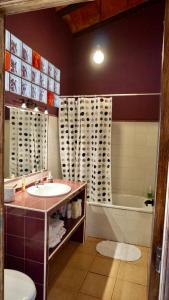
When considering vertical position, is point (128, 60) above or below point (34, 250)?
A: above

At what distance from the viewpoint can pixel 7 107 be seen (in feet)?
6.75

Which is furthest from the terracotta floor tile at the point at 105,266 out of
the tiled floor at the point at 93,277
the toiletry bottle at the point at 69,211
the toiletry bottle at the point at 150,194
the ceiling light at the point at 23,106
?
the ceiling light at the point at 23,106

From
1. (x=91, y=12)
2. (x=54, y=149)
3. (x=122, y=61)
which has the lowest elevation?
(x=54, y=149)

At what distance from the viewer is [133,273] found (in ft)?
7.27

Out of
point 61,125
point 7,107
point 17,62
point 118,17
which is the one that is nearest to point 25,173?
point 7,107

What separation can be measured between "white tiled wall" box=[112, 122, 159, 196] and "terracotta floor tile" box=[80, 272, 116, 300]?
1.53 meters

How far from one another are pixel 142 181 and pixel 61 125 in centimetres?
152

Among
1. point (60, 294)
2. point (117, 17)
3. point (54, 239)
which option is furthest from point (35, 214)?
point (117, 17)

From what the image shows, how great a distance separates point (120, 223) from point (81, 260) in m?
0.68

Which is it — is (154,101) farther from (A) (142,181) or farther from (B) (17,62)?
(B) (17,62)

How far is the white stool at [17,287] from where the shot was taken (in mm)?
1303

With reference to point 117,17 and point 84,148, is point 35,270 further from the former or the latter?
point 117,17

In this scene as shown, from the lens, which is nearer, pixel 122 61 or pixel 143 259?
pixel 143 259

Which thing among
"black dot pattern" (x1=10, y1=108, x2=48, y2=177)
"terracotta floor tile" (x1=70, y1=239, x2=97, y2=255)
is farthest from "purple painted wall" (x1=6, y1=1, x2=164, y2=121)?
"terracotta floor tile" (x1=70, y1=239, x2=97, y2=255)
